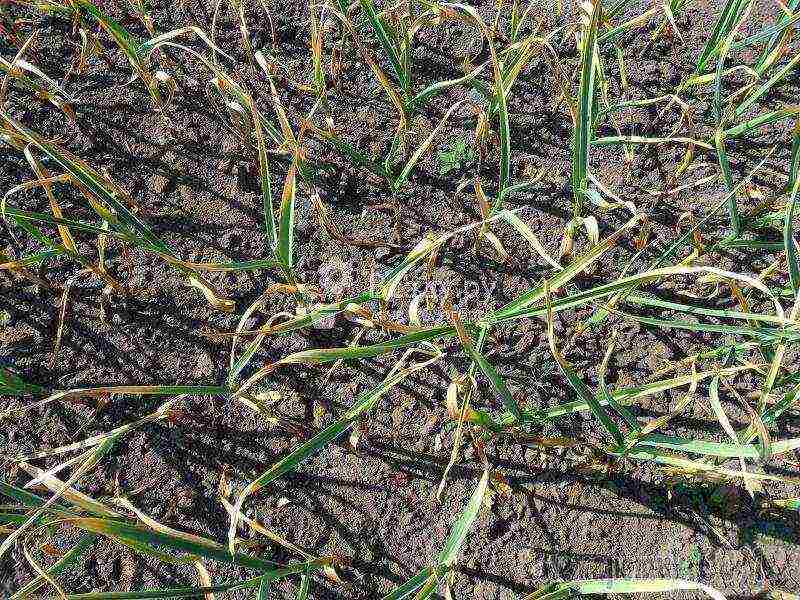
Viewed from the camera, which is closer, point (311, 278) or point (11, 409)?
→ point (11, 409)

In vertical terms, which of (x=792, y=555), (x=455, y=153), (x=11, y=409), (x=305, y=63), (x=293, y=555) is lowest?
(x=792, y=555)

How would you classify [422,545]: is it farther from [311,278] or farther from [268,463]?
[311,278]

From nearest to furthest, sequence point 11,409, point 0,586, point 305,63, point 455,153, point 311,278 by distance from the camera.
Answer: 1. point 0,586
2. point 11,409
3. point 311,278
4. point 455,153
5. point 305,63

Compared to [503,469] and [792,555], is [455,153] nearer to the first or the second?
[503,469]

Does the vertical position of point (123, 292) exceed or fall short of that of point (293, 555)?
it exceeds it

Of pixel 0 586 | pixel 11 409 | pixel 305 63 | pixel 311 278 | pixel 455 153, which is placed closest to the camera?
pixel 0 586

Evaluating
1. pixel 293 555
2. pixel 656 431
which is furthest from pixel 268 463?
pixel 656 431
